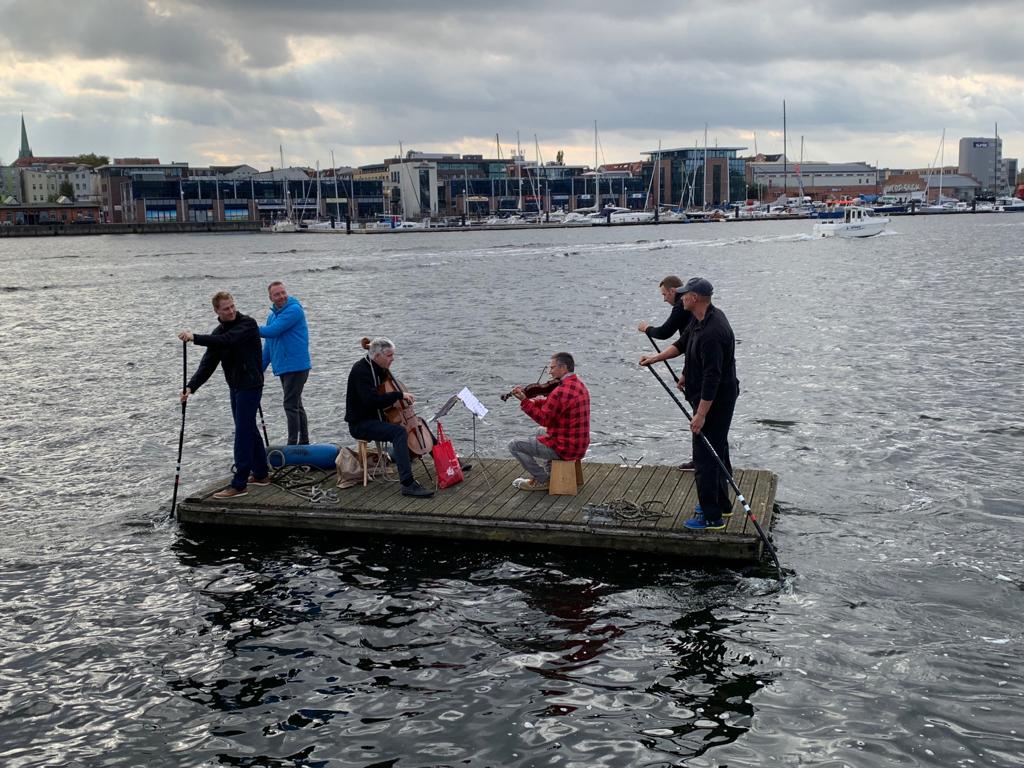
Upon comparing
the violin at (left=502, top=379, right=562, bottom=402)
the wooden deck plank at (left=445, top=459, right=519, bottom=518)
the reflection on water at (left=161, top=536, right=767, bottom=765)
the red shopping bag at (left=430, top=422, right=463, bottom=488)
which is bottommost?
the reflection on water at (left=161, top=536, right=767, bottom=765)

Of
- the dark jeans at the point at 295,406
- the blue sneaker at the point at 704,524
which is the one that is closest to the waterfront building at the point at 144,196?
the dark jeans at the point at 295,406

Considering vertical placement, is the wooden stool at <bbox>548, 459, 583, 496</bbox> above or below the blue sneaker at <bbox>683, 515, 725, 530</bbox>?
above

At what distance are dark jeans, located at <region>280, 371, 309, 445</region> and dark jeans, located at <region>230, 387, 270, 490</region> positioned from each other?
81 cm

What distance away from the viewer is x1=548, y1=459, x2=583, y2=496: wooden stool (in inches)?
482

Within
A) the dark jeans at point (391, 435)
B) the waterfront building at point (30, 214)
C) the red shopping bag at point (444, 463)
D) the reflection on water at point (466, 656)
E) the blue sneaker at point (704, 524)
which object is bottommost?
the reflection on water at point (466, 656)

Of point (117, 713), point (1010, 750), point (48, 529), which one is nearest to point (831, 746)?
point (1010, 750)

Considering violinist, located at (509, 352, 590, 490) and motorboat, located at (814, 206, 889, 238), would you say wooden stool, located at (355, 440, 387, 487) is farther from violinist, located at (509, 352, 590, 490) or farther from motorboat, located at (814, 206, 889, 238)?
motorboat, located at (814, 206, 889, 238)

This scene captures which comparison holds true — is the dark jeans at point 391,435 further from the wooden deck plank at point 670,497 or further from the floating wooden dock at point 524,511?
the wooden deck plank at point 670,497

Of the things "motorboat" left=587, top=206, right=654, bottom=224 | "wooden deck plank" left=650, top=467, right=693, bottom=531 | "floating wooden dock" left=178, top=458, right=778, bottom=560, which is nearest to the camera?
"floating wooden dock" left=178, top=458, right=778, bottom=560

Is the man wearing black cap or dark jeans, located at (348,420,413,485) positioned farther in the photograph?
dark jeans, located at (348,420,413,485)

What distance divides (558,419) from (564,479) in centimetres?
103

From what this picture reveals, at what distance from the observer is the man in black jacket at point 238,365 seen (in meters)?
11.8

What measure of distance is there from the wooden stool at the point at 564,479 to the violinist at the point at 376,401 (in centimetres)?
164

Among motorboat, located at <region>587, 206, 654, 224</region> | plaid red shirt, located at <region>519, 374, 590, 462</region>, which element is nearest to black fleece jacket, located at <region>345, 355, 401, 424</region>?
plaid red shirt, located at <region>519, 374, 590, 462</region>
